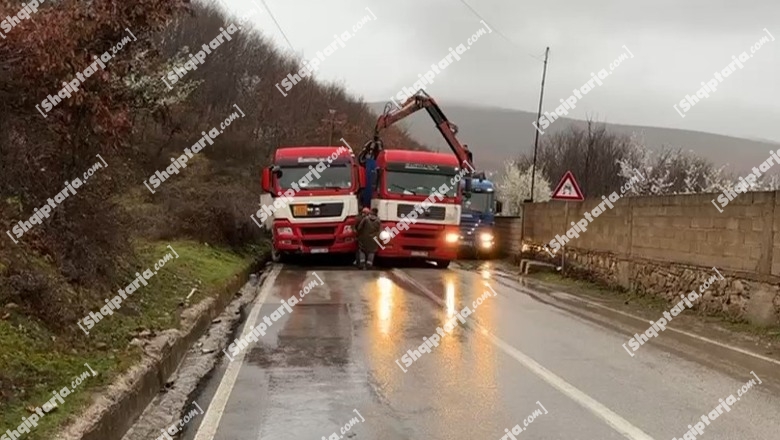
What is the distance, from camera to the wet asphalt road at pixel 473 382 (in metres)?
5.95

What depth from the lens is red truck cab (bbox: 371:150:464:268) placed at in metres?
20.8

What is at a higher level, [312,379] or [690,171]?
[690,171]

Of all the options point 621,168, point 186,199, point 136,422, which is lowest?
point 136,422

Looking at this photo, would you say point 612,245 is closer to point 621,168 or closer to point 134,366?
point 134,366

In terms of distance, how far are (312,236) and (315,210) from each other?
72 centimetres

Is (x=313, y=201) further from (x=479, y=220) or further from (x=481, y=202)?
(x=481, y=202)

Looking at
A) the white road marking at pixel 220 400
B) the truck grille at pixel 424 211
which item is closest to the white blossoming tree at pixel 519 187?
the truck grille at pixel 424 211

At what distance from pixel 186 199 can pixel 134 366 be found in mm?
16021

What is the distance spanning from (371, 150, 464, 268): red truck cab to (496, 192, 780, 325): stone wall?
3.28m

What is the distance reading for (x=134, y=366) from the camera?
22.4 feet

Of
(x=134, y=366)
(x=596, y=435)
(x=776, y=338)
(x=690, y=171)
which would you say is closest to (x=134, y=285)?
(x=134, y=366)

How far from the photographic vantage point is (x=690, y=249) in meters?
14.0

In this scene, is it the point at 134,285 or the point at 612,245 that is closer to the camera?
the point at 134,285

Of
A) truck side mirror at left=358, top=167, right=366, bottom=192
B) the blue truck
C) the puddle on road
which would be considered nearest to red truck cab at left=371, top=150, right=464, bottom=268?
truck side mirror at left=358, top=167, right=366, bottom=192
